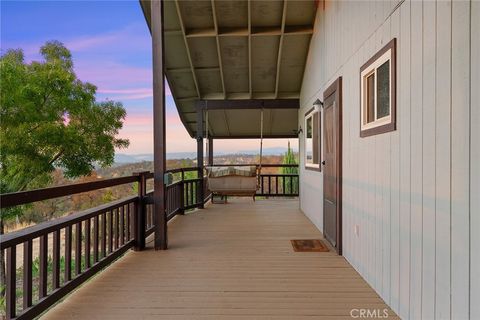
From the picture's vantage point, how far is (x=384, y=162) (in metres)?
2.85

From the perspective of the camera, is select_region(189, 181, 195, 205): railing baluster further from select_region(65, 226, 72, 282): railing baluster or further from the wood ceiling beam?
select_region(65, 226, 72, 282): railing baluster

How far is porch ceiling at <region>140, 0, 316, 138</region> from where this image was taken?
6.18 meters

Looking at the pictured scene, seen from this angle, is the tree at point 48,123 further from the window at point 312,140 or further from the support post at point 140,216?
the window at point 312,140

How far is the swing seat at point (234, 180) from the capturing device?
25.5 ft

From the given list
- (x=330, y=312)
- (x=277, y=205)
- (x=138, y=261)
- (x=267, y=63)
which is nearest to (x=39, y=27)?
(x=267, y=63)

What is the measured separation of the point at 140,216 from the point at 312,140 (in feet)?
11.1

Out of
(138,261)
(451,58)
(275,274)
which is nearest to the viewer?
(451,58)

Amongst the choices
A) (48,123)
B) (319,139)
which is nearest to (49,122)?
(48,123)

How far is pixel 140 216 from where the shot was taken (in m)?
4.41

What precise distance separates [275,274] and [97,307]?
1639 millimetres

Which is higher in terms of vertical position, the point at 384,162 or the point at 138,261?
the point at 384,162

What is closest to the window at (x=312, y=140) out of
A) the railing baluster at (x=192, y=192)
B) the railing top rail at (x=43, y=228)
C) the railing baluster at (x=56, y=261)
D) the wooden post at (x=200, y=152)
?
the wooden post at (x=200, y=152)

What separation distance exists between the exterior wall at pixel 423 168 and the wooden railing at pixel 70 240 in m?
2.50

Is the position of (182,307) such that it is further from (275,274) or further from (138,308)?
(275,274)
